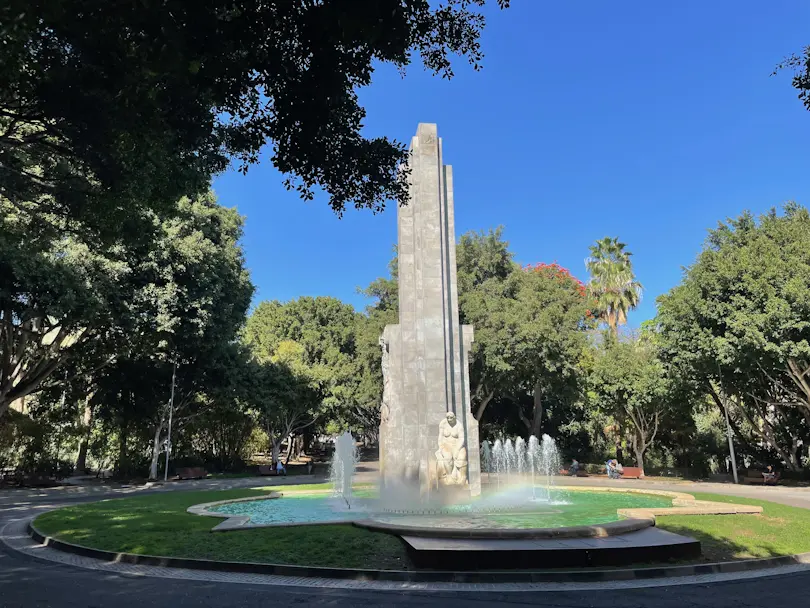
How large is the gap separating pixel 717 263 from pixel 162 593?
967 inches

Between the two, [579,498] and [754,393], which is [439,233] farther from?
[754,393]

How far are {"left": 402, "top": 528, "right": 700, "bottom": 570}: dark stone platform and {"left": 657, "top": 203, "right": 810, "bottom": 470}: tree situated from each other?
16374 millimetres

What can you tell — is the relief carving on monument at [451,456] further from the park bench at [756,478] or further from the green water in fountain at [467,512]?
the park bench at [756,478]

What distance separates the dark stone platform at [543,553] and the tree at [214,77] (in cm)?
498

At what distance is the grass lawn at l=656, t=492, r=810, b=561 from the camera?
8883mm

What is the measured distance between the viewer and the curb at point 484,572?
760 centimetres

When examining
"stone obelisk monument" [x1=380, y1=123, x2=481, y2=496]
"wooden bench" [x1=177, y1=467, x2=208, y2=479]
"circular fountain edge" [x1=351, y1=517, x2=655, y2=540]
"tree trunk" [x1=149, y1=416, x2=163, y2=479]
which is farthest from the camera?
"wooden bench" [x1=177, y1=467, x2=208, y2=479]

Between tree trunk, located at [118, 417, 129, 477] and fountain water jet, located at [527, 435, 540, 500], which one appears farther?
tree trunk, located at [118, 417, 129, 477]

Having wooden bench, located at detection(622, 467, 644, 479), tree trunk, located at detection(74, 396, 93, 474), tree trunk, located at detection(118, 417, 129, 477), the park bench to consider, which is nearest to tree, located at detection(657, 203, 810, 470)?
the park bench

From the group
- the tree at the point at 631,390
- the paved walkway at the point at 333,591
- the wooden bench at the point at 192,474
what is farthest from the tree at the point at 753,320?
the wooden bench at the point at 192,474

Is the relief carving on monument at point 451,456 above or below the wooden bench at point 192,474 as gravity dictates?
above

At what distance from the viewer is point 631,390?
A: 32625 mm

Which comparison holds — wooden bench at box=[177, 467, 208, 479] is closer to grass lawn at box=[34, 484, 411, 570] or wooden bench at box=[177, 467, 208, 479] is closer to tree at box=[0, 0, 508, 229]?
grass lawn at box=[34, 484, 411, 570]

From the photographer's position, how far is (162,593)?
22.9 feet
